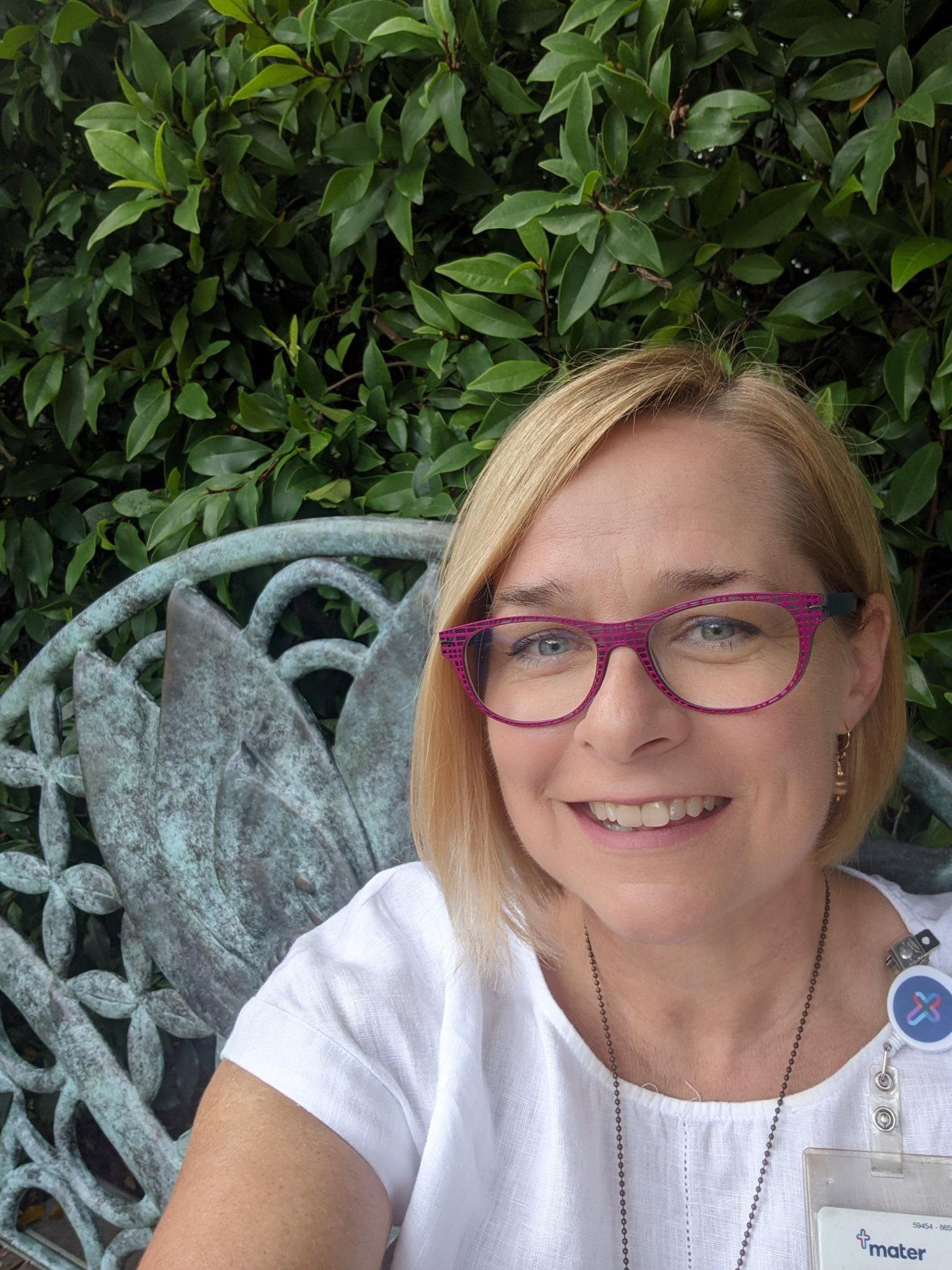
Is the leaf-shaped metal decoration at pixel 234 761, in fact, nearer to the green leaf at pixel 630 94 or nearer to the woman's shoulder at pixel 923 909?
the woman's shoulder at pixel 923 909

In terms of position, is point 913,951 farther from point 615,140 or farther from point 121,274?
point 121,274

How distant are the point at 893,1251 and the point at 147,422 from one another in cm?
181

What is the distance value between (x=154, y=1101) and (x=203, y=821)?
0.76 meters

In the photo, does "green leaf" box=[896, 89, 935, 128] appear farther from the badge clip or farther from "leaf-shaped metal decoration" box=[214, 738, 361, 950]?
"leaf-shaped metal decoration" box=[214, 738, 361, 950]

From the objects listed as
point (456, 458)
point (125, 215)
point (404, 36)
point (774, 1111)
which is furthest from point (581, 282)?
point (774, 1111)

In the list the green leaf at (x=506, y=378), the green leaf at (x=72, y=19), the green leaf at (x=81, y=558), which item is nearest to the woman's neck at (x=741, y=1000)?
the green leaf at (x=506, y=378)

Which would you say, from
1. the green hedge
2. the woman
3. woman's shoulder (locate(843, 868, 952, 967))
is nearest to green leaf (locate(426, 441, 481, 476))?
the green hedge

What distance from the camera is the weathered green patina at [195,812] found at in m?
1.64

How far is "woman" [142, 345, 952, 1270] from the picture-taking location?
119 cm

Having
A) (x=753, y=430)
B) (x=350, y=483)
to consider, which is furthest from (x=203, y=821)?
(x=753, y=430)

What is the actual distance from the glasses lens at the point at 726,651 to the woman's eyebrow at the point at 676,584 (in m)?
0.03

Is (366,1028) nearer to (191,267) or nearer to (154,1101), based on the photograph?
(154,1101)

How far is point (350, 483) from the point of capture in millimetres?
1837

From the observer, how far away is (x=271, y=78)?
5.16ft
